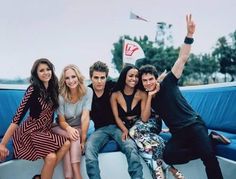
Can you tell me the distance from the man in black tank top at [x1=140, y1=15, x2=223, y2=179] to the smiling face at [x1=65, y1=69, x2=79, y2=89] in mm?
672

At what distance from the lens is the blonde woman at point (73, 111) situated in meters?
2.82

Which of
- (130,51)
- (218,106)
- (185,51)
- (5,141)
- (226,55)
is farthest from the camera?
(226,55)

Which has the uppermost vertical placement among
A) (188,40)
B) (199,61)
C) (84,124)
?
(188,40)

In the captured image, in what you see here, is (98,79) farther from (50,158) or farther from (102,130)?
(50,158)

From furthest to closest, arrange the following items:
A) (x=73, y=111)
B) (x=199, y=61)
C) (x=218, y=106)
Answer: (x=199, y=61), (x=218, y=106), (x=73, y=111)

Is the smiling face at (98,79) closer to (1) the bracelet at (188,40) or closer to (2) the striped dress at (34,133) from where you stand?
(2) the striped dress at (34,133)

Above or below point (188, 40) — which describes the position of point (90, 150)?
below

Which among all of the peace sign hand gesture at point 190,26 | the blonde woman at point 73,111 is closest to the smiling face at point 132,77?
the blonde woman at point 73,111

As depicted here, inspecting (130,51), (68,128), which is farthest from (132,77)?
(130,51)

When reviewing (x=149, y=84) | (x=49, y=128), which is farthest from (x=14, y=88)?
(x=149, y=84)

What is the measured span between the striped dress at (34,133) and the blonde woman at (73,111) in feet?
0.40

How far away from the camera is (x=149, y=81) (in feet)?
9.86

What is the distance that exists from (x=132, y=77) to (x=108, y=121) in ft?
1.76

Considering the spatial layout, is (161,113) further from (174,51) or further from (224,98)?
(174,51)
